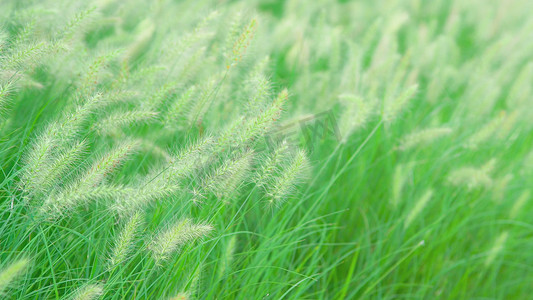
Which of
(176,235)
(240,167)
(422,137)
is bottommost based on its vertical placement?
(422,137)

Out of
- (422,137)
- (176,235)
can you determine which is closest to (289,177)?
(176,235)

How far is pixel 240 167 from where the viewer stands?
5.65 feet

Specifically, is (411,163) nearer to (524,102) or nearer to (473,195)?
(473,195)

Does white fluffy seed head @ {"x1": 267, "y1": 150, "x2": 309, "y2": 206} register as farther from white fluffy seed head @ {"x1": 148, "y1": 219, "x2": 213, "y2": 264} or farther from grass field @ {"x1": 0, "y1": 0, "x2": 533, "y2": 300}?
white fluffy seed head @ {"x1": 148, "y1": 219, "x2": 213, "y2": 264}

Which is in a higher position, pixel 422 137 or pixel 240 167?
pixel 240 167

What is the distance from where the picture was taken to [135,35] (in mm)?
2812

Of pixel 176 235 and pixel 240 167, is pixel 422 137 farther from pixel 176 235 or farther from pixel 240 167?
pixel 176 235

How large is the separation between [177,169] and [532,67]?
9.78 feet

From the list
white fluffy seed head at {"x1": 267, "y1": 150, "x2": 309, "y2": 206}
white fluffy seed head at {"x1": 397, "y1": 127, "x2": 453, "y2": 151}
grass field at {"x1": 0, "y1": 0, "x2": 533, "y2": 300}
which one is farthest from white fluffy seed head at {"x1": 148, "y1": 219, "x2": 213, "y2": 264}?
white fluffy seed head at {"x1": 397, "y1": 127, "x2": 453, "y2": 151}

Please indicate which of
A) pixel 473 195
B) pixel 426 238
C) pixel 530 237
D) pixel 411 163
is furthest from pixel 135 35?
pixel 530 237

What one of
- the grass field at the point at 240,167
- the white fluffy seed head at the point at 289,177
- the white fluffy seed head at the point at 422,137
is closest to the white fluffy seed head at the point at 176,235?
the grass field at the point at 240,167

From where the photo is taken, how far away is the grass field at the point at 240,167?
5.67 ft

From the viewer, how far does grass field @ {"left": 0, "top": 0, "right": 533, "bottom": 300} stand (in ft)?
5.67

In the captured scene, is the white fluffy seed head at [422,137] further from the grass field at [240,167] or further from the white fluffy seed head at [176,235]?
the white fluffy seed head at [176,235]
